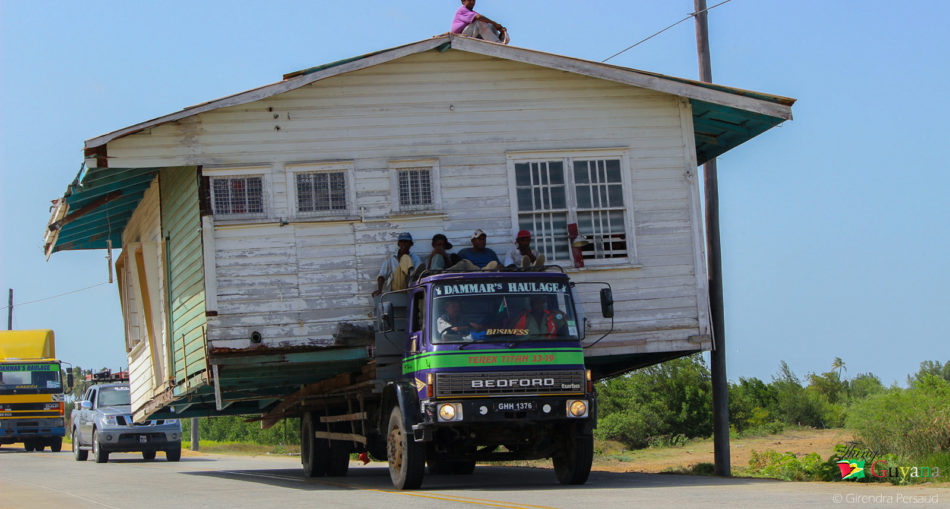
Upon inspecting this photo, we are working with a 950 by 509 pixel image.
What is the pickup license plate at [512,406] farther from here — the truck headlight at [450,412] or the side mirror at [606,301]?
the side mirror at [606,301]

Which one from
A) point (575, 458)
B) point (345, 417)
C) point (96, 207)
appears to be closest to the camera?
point (575, 458)

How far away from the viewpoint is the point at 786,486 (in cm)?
1307

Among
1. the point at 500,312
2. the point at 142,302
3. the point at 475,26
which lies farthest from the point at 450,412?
the point at 142,302

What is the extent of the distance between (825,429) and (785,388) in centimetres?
277

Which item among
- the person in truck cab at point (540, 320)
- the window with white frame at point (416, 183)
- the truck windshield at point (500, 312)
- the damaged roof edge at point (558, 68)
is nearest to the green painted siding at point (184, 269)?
the damaged roof edge at point (558, 68)

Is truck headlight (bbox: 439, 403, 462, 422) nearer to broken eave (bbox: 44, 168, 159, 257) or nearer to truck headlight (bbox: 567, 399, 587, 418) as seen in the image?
truck headlight (bbox: 567, 399, 587, 418)

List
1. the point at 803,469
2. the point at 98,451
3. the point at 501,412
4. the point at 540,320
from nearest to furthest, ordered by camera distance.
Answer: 1. the point at 501,412
2. the point at 540,320
3. the point at 803,469
4. the point at 98,451

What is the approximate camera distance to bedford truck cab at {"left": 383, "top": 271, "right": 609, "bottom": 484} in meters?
12.8

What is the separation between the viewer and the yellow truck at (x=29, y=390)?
117 ft

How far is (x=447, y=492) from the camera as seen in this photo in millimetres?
13141

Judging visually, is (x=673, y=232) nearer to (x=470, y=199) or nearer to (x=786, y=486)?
(x=470, y=199)

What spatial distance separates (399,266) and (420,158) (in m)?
1.76

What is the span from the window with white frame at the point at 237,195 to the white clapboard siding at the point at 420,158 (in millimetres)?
153

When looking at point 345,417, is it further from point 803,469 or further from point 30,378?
point 30,378
